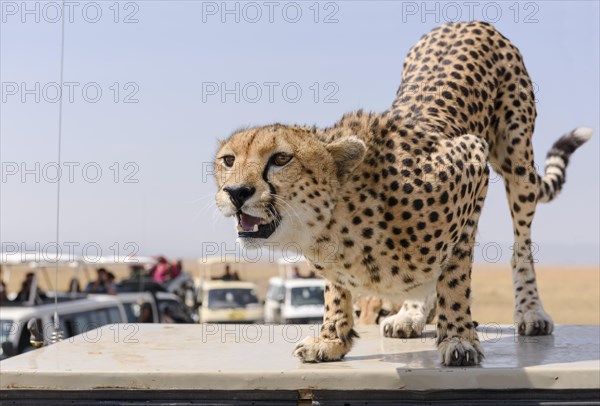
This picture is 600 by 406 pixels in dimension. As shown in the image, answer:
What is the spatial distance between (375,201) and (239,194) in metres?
0.77

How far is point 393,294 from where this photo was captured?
4688 mm

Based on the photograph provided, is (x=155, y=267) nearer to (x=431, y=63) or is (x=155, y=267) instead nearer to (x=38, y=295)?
(x=38, y=295)

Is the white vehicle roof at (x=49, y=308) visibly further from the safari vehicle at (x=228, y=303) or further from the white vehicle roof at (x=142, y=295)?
the safari vehicle at (x=228, y=303)

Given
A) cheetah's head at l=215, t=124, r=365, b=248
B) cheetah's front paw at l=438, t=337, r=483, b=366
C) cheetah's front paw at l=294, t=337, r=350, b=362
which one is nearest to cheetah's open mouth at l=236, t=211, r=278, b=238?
cheetah's head at l=215, t=124, r=365, b=248

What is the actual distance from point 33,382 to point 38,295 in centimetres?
977

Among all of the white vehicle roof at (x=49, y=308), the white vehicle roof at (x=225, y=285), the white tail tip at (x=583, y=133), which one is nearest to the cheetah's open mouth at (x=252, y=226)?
the white tail tip at (x=583, y=133)

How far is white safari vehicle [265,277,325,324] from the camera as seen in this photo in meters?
19.6

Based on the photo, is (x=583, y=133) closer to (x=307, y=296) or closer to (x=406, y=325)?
(x=406, y=325)

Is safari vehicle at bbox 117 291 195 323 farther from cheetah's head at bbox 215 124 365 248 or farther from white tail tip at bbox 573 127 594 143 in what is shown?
cheetah's head at bbox 215 124 365 248

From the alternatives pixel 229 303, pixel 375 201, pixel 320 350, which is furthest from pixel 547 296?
pixel 375 201

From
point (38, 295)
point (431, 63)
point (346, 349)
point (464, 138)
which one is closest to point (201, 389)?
point (346, 349)

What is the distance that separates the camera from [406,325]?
565cm

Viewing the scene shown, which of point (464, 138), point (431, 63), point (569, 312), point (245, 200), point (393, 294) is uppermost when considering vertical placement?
point (431, 63)

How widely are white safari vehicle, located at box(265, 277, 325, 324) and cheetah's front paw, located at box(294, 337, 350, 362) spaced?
14.3 m
